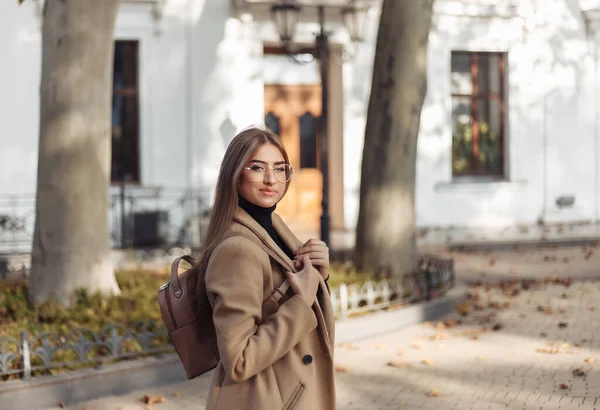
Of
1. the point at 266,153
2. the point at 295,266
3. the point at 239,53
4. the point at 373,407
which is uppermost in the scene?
the point at 239,53

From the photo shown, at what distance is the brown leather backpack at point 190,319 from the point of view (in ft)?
10.5

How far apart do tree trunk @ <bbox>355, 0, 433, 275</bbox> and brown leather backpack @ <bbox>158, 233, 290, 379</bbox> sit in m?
8.16

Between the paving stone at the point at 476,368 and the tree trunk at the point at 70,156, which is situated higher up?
the tree trunk at the point at 70,156

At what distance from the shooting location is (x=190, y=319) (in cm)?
321

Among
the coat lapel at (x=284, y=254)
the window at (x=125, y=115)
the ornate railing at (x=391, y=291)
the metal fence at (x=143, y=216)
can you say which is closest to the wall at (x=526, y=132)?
the metal fence at (x=143, y=216)

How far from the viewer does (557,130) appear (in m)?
20.9

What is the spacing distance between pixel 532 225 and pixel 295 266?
1778 cm

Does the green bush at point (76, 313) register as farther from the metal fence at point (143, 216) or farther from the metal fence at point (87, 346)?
the metal fence at point (143, 216)

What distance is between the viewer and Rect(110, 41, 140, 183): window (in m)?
18.2

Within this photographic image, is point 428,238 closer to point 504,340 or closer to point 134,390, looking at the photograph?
point 504,340

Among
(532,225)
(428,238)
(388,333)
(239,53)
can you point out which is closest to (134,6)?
(239,53)

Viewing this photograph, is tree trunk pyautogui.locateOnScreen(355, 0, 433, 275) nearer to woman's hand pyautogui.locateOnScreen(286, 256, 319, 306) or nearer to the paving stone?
the paving stone

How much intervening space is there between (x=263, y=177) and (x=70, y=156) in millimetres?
6119

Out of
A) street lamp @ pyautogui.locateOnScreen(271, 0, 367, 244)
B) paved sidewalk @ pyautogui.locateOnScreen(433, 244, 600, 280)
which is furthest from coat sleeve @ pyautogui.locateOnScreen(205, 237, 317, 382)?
paved sidewalk @ pyautogui.locateOnScreen(433, 244, 600, 280)
